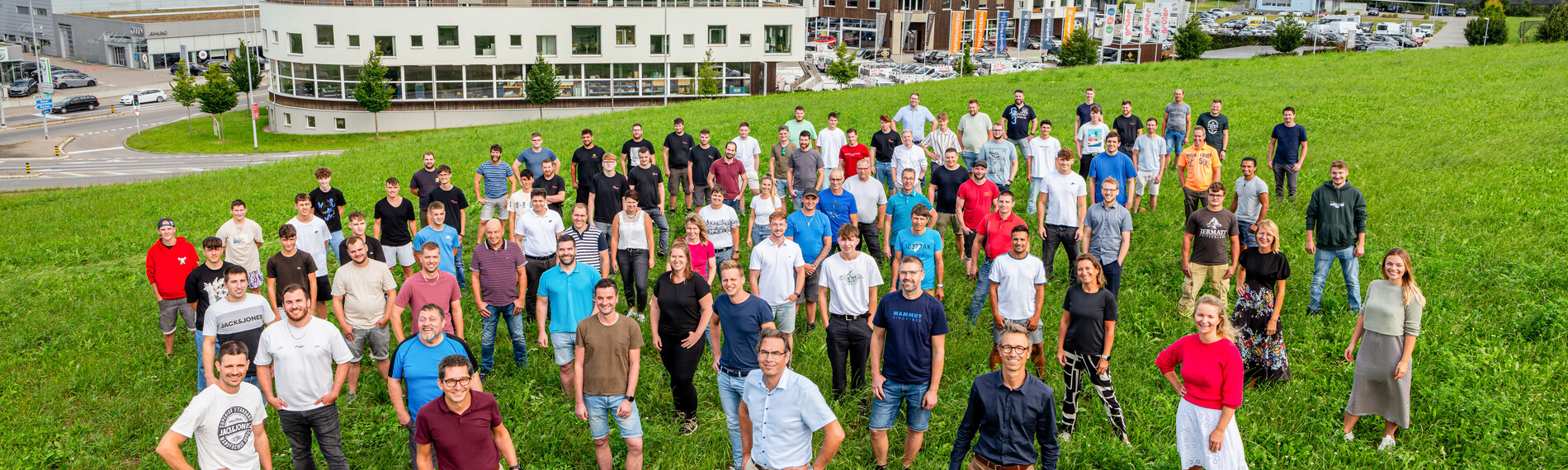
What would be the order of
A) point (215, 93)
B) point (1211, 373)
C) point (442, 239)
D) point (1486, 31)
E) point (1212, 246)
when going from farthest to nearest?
1. point (1486, 31)
2. point (215, 93)
3. point (442, 239)
4. point (1212, 246)
5. point (1211, 373)

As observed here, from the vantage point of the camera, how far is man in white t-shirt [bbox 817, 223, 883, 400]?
869 cm

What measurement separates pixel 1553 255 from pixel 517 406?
520 inches

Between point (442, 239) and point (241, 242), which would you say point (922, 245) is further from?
point (241, 242)

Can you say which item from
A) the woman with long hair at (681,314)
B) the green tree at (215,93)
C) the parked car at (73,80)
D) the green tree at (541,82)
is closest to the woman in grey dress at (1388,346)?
the woman with long hair at (681,314)

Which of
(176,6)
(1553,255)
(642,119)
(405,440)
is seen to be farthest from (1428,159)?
(176,6)

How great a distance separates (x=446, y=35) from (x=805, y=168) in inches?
1705

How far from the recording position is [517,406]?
944cm

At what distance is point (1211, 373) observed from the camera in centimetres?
664

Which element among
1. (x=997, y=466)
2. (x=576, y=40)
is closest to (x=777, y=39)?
(x=576, y=40)

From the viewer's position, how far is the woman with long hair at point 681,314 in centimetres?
841

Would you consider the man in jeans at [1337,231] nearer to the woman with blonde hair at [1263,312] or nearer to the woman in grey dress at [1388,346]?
the woman with blonde hair at [1263,312]

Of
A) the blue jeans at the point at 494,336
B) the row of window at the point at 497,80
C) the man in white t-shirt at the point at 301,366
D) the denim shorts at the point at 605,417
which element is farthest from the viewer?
the row of window at the point at 497,80

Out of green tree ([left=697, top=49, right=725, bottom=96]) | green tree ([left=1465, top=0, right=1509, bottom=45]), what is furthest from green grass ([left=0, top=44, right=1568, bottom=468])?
green tree ([left=1465, top=0, right=1509, bottom=45])

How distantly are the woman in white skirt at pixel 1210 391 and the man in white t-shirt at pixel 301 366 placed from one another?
21.2 ft
